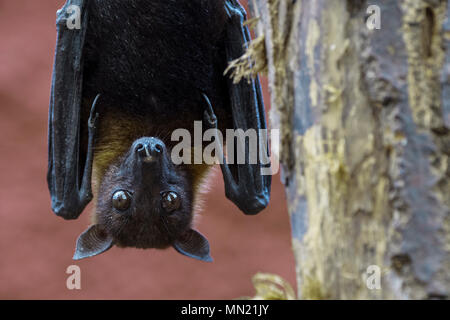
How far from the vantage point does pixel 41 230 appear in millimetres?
4973

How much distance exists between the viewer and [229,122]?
2.51 m

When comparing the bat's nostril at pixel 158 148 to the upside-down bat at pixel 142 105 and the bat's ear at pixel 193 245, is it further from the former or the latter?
the bat's ear at pixel 193 245

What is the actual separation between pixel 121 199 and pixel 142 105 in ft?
1.46

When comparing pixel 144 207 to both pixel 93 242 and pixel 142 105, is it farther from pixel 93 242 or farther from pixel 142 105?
pixel 142 105

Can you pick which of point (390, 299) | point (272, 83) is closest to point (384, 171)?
point (390, 299)

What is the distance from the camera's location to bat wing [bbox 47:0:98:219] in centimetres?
231

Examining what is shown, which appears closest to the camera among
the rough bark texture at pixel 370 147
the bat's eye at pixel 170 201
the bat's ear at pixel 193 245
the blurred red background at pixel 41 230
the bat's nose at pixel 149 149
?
the rough bark texture at pixel 370 147

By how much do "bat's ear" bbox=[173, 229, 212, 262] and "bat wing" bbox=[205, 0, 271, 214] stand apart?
0.30m

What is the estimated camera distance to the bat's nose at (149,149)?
2258 millimetres

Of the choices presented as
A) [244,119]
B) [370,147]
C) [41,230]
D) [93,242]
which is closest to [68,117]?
[93,242]

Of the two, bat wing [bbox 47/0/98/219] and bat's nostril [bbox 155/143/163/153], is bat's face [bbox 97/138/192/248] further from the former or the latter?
bat wing [bbox 47/0/98/219]

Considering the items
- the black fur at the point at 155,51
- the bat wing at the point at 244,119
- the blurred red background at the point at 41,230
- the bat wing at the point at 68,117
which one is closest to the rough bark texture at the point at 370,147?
the bat wing at the point at 244,119

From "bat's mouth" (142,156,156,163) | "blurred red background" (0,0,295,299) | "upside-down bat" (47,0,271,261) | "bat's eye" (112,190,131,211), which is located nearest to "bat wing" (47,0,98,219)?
"upside-down bat" (47,0,271,261)

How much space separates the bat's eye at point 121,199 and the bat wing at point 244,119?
422 mm
